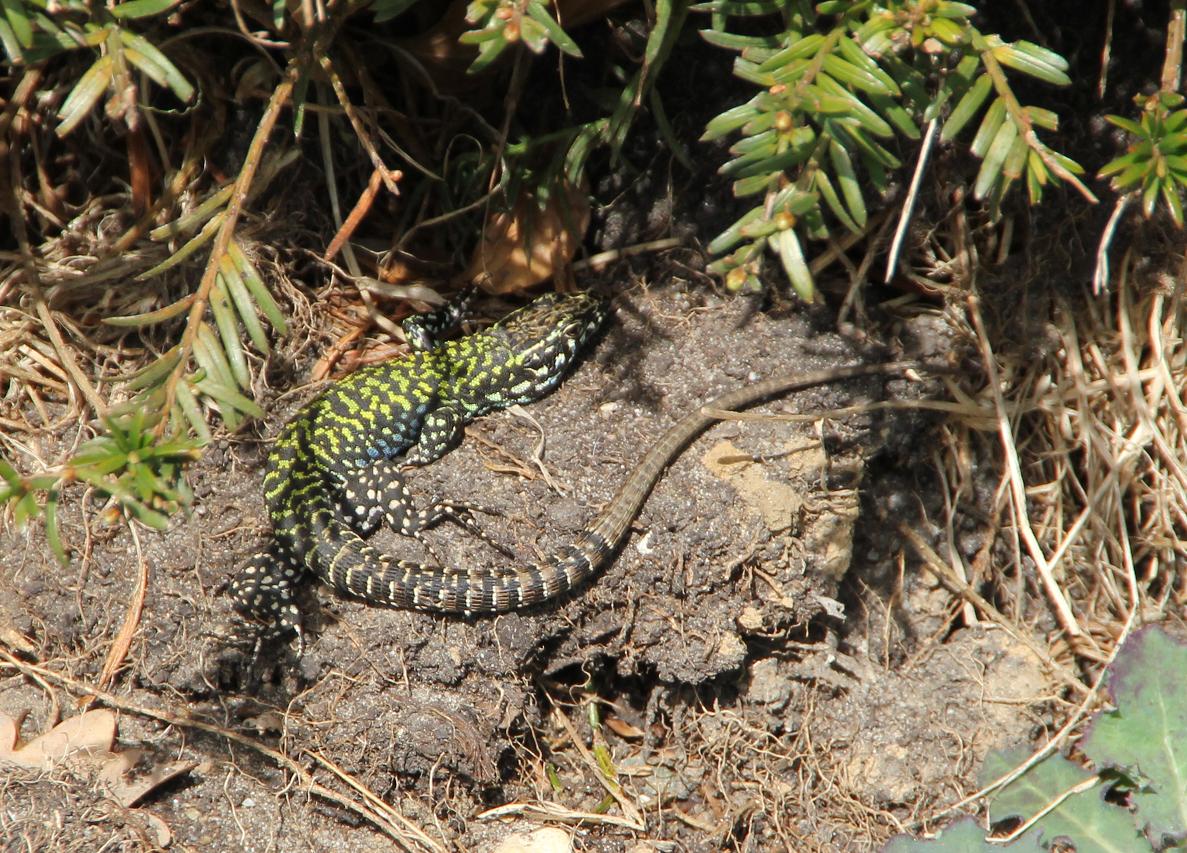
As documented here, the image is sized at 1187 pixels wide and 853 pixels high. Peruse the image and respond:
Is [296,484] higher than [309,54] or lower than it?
lower

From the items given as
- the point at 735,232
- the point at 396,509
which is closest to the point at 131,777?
the point at 396,509

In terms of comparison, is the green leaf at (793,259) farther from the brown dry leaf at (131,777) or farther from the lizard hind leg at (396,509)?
the brown dry leaf at (131,777)

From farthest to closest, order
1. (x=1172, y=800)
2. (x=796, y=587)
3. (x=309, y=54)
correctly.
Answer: (x=796, y=587) < (x=1172, y=800) < (x=309, y=54)

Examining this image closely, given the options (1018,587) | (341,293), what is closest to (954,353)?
(1018,587)

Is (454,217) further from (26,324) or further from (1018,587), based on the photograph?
(1018,587)

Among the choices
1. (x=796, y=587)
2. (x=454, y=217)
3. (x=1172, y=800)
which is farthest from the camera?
(x=454, y=217)

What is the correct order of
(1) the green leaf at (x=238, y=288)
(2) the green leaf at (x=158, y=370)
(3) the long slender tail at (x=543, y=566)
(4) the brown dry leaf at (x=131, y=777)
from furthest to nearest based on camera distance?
(3) the long slender tail at (x=543, y=566)
(4) the brown dry leaf at (x=131, y=777)
(1) the green leaf at (x=238, y=288)
(2) the green leaf at (x=158, y=370)

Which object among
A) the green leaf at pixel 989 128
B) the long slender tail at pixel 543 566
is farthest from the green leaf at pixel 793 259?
the long slender tail at pixel 543 566
